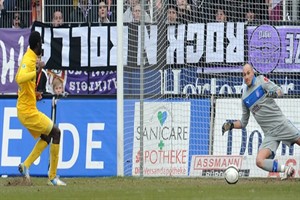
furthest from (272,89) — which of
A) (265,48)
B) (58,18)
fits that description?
(58,18)

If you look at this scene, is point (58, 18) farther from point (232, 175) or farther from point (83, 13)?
point (232, 175)

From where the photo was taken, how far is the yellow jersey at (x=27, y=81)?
17422mm

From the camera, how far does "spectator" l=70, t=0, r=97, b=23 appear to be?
71.7ft

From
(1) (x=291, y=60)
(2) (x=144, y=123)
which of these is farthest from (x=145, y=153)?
(1) (x=291, y=60)

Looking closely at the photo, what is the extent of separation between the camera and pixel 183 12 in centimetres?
2025

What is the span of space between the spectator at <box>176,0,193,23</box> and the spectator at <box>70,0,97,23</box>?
2.41 m

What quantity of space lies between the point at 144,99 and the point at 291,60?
307 centimetres

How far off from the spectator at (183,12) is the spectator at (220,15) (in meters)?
0.53

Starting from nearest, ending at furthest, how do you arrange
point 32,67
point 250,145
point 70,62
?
point 32,67, point 250,145, point 70,62

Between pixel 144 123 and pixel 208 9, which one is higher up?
pixel 208 9

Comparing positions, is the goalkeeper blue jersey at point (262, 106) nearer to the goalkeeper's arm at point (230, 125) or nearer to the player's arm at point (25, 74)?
the goalkeeper's arm at point (230, 125)

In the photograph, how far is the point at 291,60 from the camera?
66.2ft

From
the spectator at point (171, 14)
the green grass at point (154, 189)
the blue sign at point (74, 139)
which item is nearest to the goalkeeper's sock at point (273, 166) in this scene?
the green grass at point (154, 189)

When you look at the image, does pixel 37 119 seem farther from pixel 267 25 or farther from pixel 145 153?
pixel 267 25
